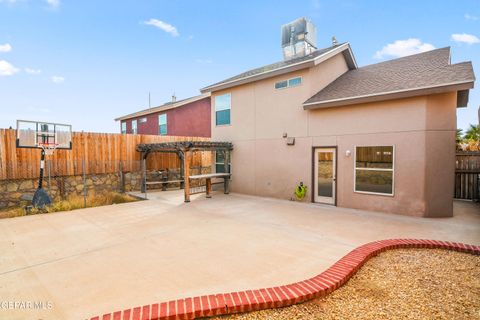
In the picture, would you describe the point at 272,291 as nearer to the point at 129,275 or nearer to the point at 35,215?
the point at 129,275

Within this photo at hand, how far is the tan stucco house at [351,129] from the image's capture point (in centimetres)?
729

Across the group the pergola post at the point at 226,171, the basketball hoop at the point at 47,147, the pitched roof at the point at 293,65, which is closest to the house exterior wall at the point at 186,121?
the pitched roof at the point at 293,65

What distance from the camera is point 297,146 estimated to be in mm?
10055

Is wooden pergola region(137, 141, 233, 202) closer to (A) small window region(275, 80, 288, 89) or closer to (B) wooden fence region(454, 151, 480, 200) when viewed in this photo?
(A) small window region(275, 80, 288, 89)

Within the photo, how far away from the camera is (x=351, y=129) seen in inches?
340

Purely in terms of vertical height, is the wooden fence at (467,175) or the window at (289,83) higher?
the window at (289,83)

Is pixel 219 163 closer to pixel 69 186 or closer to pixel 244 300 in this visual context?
pixel 69 186

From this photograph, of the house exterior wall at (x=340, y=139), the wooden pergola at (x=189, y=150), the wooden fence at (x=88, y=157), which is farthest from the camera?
the wooden pergola at (x=189, y=150)

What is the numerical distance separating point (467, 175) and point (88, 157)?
637 inches

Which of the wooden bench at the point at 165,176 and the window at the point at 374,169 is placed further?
the wooden bench at the point at 165,176

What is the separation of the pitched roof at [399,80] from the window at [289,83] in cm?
95

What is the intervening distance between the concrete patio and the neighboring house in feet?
35.1

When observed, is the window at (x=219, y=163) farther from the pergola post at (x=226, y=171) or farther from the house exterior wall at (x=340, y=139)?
the house exterior wall at (x=340, y=139)

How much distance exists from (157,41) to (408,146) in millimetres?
17911
